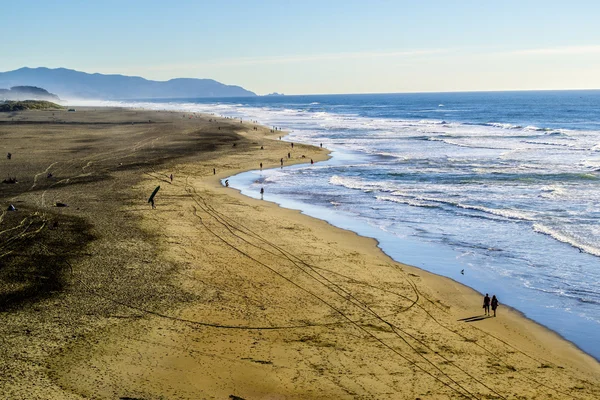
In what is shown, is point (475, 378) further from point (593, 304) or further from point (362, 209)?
point (362, 209)

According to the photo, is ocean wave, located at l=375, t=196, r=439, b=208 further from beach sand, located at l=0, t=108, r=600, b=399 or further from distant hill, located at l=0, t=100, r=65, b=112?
distant hill, located at l=0, t=100, r=65, b=112

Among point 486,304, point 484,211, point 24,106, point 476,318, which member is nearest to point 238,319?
point 476,318

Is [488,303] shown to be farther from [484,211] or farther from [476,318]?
[484,211]

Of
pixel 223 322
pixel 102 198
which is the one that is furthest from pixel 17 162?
pixel 223 322

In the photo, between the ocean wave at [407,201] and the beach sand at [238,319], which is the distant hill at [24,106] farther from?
the ocean wave at [407,201]

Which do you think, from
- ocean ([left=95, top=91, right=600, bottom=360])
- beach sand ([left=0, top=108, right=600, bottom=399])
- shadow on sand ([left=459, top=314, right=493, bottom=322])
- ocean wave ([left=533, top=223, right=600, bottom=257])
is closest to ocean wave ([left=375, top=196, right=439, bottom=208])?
ocean ([left=95, top=91, right=600, bottom=360])
